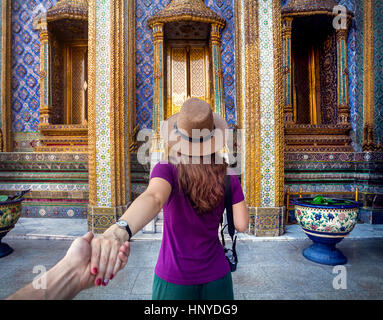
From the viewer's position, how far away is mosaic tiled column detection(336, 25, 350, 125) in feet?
19.9

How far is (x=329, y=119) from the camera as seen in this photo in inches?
257

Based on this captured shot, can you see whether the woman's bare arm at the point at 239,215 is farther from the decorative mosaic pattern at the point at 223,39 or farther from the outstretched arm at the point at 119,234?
the decorative mosaic pattern at the point at 223,39

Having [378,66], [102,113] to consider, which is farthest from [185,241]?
[378,66]

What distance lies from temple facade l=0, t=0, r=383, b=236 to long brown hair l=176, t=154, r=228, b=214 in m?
3.49

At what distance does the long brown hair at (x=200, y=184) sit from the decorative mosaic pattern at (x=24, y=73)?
23.4ft

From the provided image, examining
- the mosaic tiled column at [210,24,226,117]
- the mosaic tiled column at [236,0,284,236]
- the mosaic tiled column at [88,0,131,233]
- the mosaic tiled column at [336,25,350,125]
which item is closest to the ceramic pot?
the mosaic tiled column at [88,0,131,233]

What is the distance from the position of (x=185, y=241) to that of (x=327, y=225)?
9.55ft

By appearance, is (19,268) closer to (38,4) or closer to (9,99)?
(9,99)

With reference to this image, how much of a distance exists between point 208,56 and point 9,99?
5.70 meters

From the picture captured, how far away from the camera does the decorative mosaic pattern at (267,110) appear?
4.52 meters

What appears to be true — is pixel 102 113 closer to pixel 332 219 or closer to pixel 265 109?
pixel 265 109

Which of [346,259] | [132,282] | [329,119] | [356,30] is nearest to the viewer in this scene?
[132,282]
